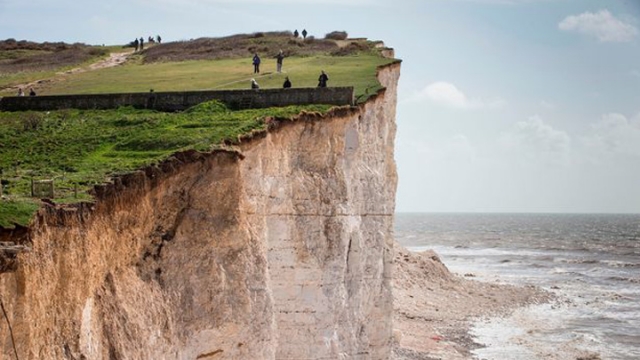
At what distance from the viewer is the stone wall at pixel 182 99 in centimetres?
2723

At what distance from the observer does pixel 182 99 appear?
29.5 metres

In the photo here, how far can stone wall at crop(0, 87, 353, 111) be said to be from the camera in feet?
89.4

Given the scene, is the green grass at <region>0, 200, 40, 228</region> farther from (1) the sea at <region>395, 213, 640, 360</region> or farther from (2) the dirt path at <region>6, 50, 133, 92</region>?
(1) the sea at <region>395, 213, 640, 360</region>

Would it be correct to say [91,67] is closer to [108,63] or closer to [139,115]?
[108,63]

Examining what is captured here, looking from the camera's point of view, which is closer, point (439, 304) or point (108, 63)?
point (108, 63)

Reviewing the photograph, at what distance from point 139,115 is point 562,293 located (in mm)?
41899

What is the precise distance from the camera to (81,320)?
14133 mm

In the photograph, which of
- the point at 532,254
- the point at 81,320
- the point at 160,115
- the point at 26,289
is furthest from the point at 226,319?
the point at 532,254

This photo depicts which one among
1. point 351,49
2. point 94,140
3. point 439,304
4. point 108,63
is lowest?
point 439,304

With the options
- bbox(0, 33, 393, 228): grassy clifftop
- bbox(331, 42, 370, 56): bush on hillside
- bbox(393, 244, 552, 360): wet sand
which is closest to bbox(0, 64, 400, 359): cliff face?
bbox(0, 33, 393, 228): grassy clifftop

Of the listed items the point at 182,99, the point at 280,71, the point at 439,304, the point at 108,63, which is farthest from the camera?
the point at 439,304

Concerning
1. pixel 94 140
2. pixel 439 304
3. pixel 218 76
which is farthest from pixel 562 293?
pixel 94 140

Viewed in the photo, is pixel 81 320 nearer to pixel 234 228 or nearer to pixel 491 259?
pixel 234 228

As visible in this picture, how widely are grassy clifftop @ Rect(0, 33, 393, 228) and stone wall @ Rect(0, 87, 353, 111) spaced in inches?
30.4
